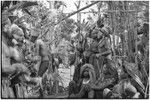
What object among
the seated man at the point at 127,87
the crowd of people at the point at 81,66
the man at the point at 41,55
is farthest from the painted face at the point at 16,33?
the seated man at the point at 127,87

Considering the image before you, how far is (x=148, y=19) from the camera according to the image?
26.5ft

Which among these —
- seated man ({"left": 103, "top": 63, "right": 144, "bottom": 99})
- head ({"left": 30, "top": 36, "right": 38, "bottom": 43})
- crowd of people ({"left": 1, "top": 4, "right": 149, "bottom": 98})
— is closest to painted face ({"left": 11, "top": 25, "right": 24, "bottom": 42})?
crowd of people ({"left": 1, "top": 4, "right": 149, "bottom": 98})

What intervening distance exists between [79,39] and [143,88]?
272cm

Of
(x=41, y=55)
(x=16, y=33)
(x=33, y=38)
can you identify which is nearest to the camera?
(x=16, y=33)

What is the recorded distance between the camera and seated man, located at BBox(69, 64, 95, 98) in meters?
8.81

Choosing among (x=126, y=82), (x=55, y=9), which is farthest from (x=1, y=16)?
(x=55, y=9)

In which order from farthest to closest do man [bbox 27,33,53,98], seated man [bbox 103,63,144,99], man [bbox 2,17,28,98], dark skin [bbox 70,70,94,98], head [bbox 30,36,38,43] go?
head [bbox 30,36,38,43]
man [bbox 27,33,53,98]
dark skin [bbox 70,70,94,98]
seated man [bbox 103,63,144,99]
man [bbox 2,17,28,98]

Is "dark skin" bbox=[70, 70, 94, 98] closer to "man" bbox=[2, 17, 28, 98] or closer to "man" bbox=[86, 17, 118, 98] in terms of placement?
"man" bbox=[86, 17, 118, 98]

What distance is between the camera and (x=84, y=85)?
8938mm

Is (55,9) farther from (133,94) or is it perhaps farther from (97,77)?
(133,94)

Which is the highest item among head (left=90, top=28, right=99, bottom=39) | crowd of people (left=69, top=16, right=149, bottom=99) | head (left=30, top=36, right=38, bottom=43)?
head (left=90, top=28, right=99, bottom=39)

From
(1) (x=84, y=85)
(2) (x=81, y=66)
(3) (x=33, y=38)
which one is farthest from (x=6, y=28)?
(2) (x=81, y=66)

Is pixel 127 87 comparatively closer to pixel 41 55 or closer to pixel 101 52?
pixel 101 52

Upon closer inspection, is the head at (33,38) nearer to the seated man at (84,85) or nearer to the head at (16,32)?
the seated man at (84,85)
